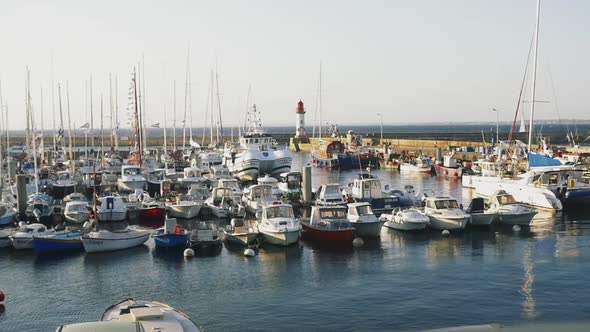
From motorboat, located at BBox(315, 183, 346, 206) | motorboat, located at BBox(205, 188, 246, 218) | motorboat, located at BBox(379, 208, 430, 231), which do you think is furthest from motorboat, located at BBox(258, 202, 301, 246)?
motorboat, located at BBox(205, 188, 246, 218)

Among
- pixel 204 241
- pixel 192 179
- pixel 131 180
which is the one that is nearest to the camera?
pixel 204 241

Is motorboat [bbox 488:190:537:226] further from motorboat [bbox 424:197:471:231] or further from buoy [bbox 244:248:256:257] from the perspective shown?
buoy [bbox 244:248:256:257]

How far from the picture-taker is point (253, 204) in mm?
48219

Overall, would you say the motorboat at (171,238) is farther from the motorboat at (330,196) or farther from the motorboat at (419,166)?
the motorboat at (419,166)

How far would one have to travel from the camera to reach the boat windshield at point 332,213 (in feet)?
127

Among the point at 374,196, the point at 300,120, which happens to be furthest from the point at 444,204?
the point at 300,120

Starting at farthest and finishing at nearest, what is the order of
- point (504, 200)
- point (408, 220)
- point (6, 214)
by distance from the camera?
→ point (6, 214) < point (504, 200) < point (408, 220)

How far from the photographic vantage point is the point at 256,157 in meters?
75.1

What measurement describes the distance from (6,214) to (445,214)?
97.5 feet

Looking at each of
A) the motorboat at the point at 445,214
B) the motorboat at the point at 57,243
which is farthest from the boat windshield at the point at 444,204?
the motorboat at the point at 57,243

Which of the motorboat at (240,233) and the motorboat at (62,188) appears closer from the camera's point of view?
the motorboat at (240,233)

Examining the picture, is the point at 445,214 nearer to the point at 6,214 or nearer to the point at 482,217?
the point at 482,217

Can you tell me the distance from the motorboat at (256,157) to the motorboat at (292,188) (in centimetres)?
960

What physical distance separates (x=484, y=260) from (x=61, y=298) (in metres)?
21.1
